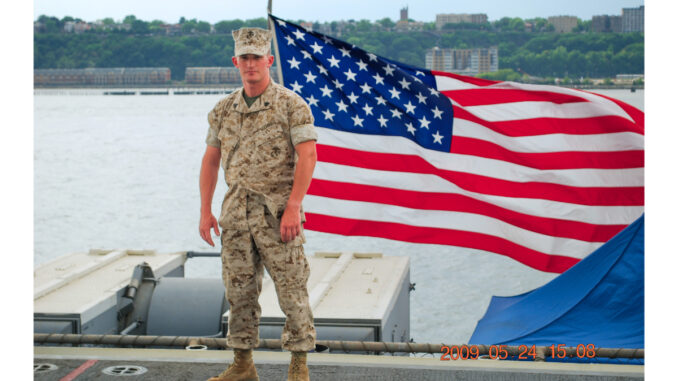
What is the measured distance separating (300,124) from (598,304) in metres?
4.19

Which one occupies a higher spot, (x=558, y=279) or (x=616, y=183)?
(x=616, y=183)

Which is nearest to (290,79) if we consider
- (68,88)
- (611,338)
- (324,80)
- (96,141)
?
(324,80)

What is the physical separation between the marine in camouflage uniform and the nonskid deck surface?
34.6 inches

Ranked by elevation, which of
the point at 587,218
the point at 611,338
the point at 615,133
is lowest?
the point at 611,338

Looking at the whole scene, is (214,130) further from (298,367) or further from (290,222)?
(298,367)

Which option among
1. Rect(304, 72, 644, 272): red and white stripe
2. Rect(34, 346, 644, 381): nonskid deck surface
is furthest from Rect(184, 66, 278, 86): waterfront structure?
Rect(34, 346, 644, 381): nonskid deck surface

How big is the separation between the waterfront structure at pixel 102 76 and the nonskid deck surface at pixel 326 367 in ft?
511

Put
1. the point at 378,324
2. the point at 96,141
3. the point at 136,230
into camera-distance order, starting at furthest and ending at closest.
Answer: the point at 96,141
the point at 136,230
the point at 378,324

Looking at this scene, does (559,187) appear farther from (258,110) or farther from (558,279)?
(258,110)

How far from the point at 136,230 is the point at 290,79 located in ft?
146

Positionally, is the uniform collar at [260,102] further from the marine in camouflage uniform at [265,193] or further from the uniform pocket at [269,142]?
the uniform pocket at [269,142]

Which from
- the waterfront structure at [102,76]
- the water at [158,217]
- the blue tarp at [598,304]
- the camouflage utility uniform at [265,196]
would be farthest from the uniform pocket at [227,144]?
the waterfront structure at [102,76]

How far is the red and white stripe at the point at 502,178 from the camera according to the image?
28.0 ft

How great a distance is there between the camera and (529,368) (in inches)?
221
